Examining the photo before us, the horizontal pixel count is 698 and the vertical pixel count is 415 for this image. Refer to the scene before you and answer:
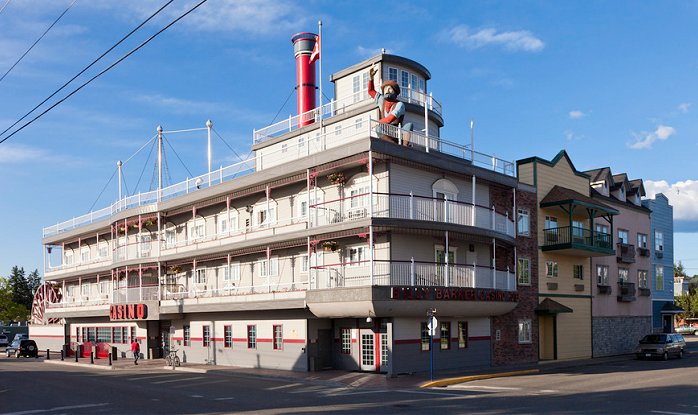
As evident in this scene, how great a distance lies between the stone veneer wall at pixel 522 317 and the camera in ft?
120

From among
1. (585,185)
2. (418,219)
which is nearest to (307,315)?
(418,219)

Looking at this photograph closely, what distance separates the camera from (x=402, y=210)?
101 ft

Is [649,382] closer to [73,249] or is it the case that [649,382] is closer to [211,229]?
[211,229]

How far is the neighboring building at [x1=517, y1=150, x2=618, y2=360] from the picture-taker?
40.4 m

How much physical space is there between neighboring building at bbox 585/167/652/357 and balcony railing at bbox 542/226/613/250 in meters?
2.25

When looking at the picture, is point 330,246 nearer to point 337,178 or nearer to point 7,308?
point 337,178

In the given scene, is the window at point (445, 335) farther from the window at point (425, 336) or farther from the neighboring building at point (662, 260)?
the neighboring building at point (662, 260)

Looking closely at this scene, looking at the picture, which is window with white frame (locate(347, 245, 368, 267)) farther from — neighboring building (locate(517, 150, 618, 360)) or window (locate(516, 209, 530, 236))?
neighboring building (locate(517, 150, 618, 360))

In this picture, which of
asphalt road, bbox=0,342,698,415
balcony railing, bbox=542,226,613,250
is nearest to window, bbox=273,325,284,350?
asphalt road, bbox=0,342,698,415

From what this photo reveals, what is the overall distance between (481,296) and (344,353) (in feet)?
23.1

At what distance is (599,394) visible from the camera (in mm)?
23781

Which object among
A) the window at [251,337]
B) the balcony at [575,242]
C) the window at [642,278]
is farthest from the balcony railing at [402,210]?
the window at [642,278]

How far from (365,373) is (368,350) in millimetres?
1207

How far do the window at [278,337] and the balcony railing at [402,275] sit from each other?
11.8 feet
